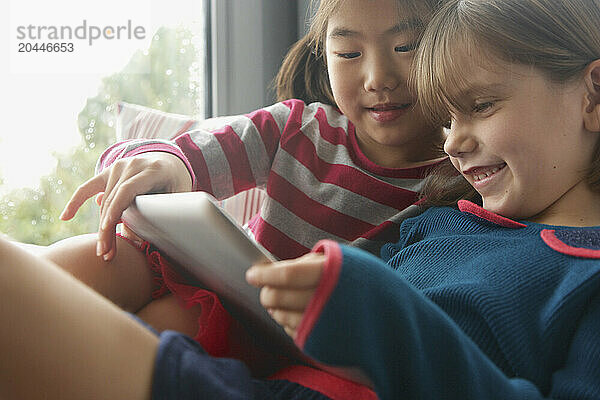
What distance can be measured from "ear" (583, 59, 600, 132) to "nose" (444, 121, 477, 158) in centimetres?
13

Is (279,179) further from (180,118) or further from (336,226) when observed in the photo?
(180,118)

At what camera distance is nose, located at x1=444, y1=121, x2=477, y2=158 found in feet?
2.39

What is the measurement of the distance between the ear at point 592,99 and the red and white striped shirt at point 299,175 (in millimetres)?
285

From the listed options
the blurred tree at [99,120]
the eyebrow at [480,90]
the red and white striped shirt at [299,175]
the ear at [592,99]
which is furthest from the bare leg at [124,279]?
the blurred tree at [99,120]

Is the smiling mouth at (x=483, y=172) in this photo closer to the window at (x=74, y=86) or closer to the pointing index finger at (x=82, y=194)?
the pointing index finger at (x=82, y=194)

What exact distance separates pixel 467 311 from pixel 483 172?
194 mm

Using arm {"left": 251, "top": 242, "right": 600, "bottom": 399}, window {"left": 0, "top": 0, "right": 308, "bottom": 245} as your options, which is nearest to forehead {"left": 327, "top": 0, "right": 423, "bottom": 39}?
arm {"left": 251, "top": 242, "right": 600, "bottom": 399}

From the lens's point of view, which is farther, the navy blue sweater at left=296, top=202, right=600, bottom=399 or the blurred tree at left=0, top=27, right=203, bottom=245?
the blurred tree at left=0, top=27, right=203, bottom=245

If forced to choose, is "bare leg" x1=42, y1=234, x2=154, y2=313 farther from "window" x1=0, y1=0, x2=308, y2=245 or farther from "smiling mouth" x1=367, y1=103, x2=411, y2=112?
"window" x1=0, y1=0, x2=308, y2=245

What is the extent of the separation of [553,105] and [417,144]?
0.99 feet

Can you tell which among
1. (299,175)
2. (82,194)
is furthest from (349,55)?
(82,194)

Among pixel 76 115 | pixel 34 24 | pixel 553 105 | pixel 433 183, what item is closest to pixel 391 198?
pixel 433 183

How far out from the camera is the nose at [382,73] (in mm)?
881

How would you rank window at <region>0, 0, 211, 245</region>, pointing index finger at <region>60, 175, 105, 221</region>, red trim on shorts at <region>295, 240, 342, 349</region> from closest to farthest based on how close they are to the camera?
red trim on shorts at <region>295, 240, 342, 349</region> → pointing index finger at <region>60, 175, 105, 221</region> → window at <region>0, 0, 211, 245</region>
